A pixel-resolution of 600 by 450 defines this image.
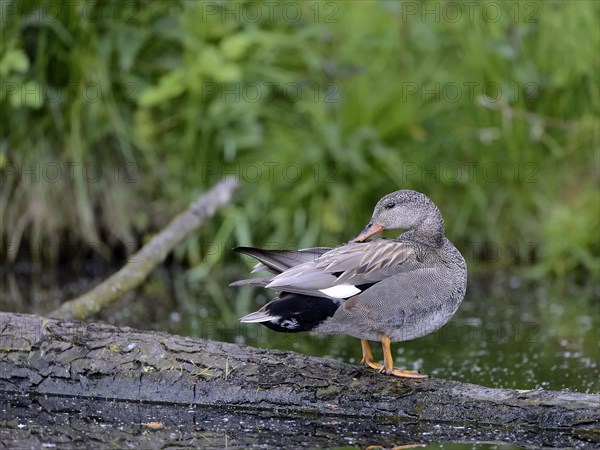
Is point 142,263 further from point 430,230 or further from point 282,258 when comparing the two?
point 430,230

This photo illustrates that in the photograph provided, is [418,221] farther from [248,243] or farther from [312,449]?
[248,243]

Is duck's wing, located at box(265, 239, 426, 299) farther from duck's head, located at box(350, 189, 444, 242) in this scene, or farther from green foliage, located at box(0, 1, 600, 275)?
green foliage, located at box(0, 1, 600, 275)

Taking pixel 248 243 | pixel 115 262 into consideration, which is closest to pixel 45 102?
pixel 115 262


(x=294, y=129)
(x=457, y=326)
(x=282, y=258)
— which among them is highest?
(x=294, y=129)

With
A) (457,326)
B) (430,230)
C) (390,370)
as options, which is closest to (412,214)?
(430,230)

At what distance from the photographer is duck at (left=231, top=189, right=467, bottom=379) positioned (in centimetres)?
443

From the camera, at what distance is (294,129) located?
317 inches

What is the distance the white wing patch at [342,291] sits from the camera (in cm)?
443

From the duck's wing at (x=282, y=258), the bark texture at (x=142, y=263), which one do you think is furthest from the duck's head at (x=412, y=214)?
the bark texture at (x=142, y=263)

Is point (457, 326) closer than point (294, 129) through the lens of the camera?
→ Yes

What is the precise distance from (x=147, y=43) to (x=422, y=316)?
164 inches

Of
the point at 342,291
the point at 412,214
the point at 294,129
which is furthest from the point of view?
the point at 294,129

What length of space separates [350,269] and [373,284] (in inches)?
4.7

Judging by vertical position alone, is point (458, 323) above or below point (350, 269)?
below
